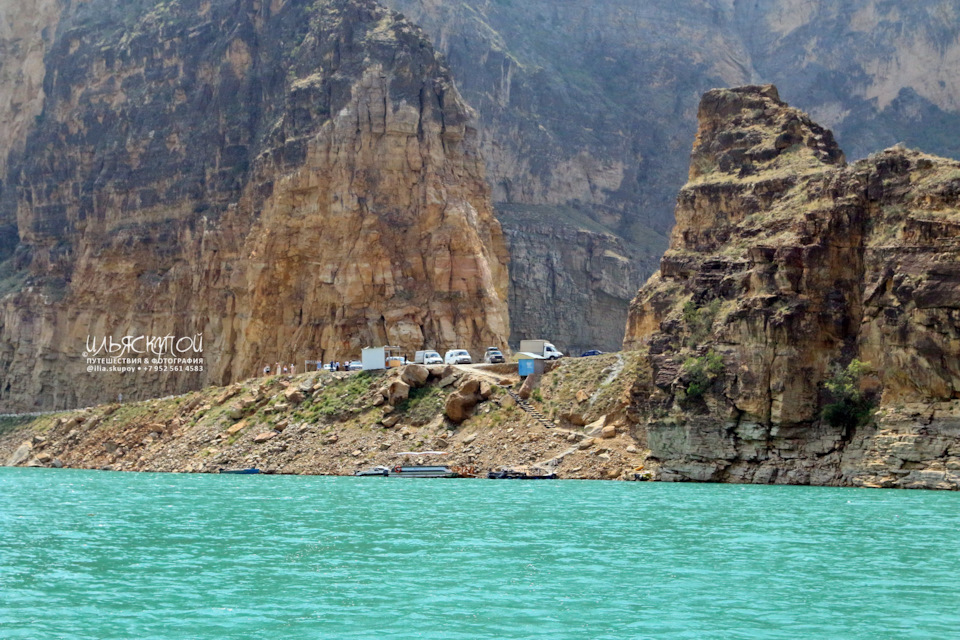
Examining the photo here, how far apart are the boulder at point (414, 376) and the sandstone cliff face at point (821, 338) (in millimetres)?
18144

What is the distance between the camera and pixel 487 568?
34094mm

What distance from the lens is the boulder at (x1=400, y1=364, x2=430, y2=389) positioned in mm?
89938

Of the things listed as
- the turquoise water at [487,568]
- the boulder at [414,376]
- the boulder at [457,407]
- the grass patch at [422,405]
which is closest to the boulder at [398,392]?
the grass patch at [422,405]

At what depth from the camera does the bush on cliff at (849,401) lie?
6800 cm

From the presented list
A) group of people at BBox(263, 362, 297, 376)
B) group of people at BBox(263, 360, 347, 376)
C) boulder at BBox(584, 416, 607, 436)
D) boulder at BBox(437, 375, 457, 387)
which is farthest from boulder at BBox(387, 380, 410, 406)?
group of people at BBox(263, 362, 297, 376)

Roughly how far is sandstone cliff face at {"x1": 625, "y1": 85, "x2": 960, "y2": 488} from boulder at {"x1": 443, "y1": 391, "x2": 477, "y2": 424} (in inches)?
499

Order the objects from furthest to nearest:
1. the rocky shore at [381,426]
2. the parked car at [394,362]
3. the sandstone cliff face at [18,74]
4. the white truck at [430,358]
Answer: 1. the sandstone cliff face at [18,74]
2. the parked car at [394,362]
3. the white truck at [430,358]
4. the rocky shore at [381,426]

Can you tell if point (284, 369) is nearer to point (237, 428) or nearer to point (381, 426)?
point (237, 428)

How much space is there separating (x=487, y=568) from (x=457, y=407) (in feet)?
166

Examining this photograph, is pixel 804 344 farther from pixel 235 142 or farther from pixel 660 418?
pixel 235 142

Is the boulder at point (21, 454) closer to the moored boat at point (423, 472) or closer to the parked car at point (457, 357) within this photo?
the parked car at point (457, 357)

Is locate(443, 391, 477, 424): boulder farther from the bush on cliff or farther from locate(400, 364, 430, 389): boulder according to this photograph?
the bush on cliff

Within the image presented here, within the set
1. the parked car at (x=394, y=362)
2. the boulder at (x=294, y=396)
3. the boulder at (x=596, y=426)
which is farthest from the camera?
the parked car at (x=394, y=362)

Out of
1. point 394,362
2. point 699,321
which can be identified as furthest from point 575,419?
point 394,362
